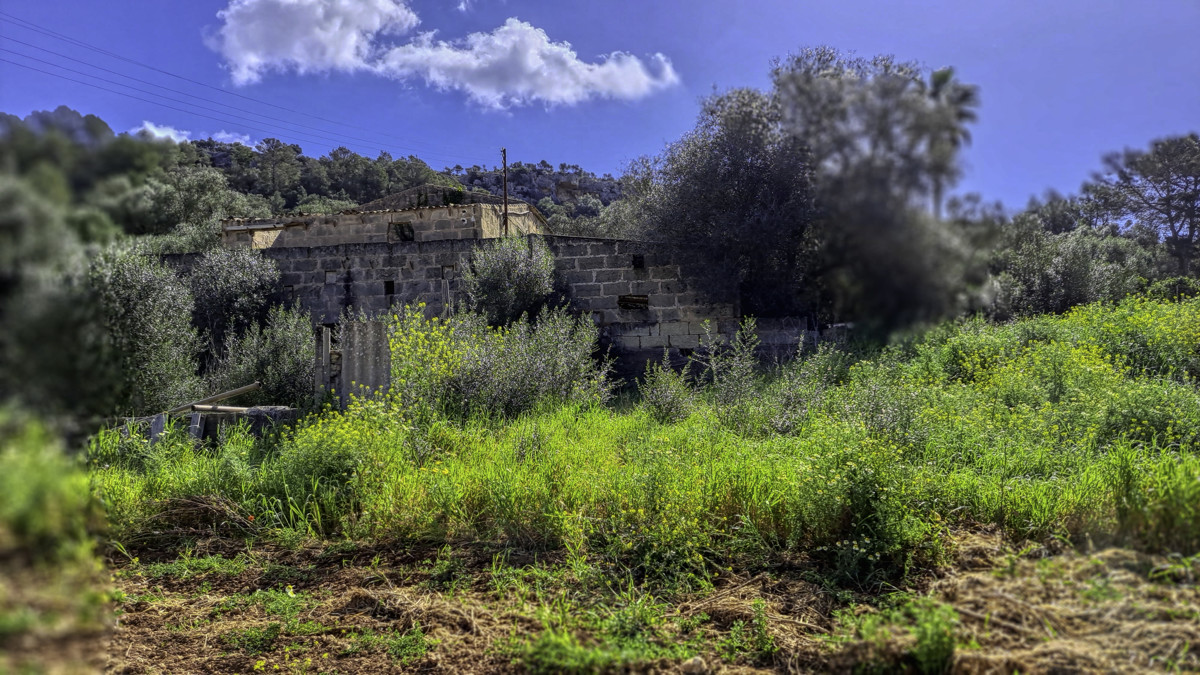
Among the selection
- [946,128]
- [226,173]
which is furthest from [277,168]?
[946,128]

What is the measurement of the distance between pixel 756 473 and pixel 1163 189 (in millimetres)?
3427

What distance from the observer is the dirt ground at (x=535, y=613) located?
2090 millimetres

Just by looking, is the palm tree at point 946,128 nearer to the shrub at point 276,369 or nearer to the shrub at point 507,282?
the shrub at point 276,369

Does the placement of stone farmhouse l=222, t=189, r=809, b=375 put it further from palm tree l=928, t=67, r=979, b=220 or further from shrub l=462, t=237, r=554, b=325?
palm tree l=928, t=67, r=979, b=220

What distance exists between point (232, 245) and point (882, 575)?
13004mm

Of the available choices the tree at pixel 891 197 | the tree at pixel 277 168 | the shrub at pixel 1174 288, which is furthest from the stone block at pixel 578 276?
the tree at pixel 277 168

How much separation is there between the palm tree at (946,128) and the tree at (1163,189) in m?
2.53

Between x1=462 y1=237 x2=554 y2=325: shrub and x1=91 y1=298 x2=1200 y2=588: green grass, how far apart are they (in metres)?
2.63

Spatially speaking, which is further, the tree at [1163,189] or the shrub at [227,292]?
the shrub at [227,292]

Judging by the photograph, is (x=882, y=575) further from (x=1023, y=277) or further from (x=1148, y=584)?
(x=1023, y=277)

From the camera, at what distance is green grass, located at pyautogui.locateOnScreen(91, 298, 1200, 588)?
3.41m

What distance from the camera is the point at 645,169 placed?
1412 centimetres

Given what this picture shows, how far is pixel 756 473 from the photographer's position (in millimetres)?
4039

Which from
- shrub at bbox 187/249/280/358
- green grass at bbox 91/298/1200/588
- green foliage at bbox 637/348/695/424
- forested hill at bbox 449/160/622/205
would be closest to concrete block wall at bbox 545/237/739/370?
green foliage at bbox 637/348/695/424
